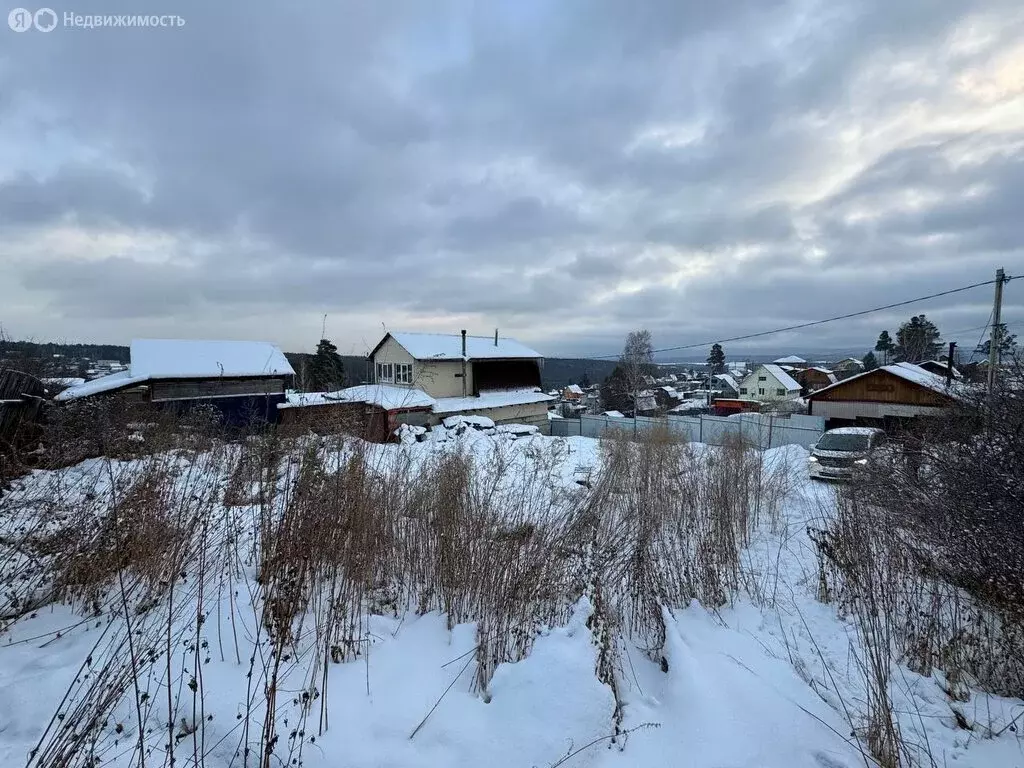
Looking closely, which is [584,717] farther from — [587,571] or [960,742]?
[960,742]

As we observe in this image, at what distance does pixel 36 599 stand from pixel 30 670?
2.77 feet

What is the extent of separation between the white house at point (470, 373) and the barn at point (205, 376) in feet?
15.8

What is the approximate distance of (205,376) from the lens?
17.8m

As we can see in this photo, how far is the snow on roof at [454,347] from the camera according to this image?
2309 centimetres

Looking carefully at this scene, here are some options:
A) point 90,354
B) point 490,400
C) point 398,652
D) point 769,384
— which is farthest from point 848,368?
point 90,354

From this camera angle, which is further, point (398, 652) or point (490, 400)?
point (490, 400)

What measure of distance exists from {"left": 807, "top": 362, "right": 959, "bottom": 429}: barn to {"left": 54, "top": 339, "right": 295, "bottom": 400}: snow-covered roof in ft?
84.2

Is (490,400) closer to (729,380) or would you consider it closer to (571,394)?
(571,394)

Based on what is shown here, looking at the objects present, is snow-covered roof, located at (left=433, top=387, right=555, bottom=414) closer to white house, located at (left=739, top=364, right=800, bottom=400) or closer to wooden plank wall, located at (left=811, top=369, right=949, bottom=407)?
wooden plank wall, located at (left=811, top=369, right=949, bottom=407)

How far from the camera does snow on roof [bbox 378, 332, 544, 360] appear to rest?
23094 millimetres

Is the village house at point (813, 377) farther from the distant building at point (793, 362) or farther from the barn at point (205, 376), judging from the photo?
the barn at point (205, 376)

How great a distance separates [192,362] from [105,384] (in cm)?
290

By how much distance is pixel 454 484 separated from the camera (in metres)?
4.18

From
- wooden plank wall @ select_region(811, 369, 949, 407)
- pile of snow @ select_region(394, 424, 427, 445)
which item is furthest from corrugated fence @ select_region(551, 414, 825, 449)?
pile of snow @ select_region(394, 424, 427, 445)
